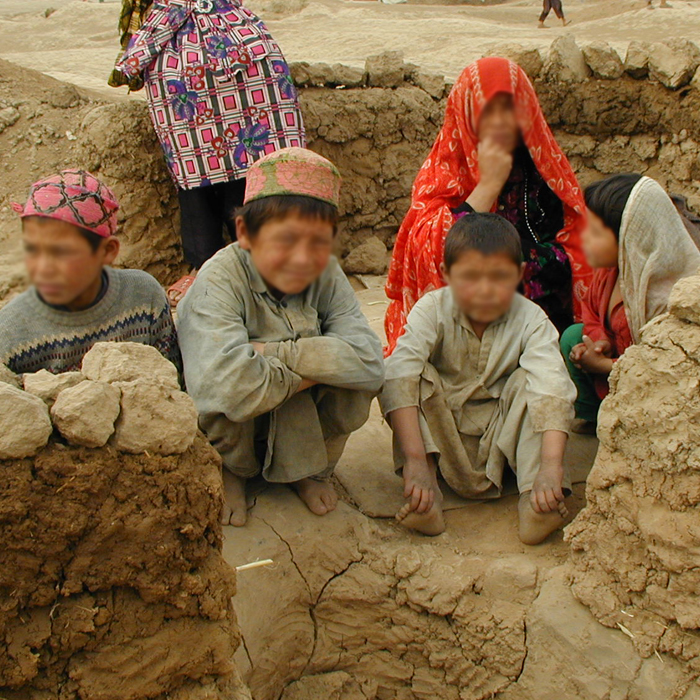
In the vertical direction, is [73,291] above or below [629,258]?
above

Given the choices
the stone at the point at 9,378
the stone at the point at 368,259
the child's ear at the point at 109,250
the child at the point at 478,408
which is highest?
the child's ear at the point at 109,250

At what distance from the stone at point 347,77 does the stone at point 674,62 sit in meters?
1.86

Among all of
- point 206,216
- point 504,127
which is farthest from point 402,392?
point 206,216

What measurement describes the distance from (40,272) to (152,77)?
3.71m

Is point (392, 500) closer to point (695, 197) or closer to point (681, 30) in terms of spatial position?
point (695, 197)

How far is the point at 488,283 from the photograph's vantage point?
3.80 ft

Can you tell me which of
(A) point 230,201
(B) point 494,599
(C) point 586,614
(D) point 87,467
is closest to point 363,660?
(B) point 494,599

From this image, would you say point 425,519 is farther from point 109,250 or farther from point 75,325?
point 109,250

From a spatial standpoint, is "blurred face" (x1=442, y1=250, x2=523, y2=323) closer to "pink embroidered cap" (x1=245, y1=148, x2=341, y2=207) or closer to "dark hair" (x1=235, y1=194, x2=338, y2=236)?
"dark hair" (x1=235, y1=194, x2=338, y2=236)

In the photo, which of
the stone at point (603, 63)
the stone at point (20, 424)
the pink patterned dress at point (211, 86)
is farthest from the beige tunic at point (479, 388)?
the stone at point (603, 63)

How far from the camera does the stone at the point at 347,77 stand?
5238mm

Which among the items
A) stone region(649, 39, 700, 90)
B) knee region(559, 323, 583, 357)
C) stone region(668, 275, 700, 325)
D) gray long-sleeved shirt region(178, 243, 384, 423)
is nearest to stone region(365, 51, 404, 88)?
stone region(649, 39, 700, 90)

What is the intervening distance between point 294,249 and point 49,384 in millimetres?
736

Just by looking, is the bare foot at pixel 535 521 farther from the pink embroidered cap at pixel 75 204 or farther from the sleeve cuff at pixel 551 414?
the pink embroidered cap at pixel 75 204
